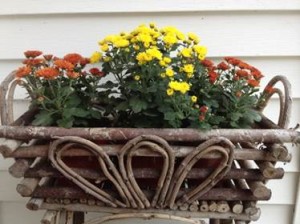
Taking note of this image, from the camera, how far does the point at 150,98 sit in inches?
34.3

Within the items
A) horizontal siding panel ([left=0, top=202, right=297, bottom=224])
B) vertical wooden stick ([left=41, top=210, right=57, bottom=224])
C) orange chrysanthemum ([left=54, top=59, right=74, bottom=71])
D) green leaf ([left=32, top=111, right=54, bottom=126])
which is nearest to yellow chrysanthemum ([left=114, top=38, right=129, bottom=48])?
orange chrysanthemum ([left=54, top=59, right=74, bottom=71])

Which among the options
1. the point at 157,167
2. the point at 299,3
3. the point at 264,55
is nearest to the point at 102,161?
the point at 157,167

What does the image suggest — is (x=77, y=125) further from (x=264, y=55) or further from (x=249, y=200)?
(x=264, y=55)

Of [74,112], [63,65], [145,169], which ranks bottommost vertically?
[145,169]

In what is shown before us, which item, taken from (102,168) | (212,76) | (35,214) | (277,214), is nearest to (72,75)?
(102,168)

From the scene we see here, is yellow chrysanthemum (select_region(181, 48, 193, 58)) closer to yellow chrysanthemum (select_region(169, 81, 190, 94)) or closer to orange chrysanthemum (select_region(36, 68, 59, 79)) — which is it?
yellow chrysanthemum (select_region(169, 81, 190, 94))

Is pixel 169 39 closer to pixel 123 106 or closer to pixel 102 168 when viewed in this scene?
pixel 123 106

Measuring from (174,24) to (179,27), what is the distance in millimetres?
18

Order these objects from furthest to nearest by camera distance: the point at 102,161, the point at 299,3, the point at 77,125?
the point at 299,3 < the point at 77,125 < the point at 102,161

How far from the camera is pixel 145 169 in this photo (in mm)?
819

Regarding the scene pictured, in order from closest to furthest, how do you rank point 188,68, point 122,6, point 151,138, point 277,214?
point 151,138
point 188,68
point 122,6
point 277,214

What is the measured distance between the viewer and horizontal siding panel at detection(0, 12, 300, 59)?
1146 mm

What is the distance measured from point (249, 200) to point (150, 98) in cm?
33

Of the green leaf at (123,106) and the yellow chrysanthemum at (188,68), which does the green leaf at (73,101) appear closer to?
the green leaf at (123,106)
